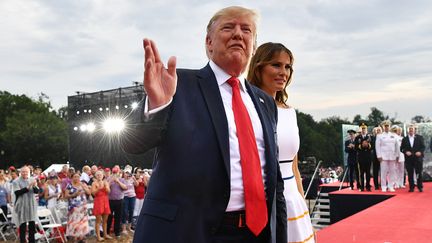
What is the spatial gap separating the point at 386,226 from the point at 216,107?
505 cm

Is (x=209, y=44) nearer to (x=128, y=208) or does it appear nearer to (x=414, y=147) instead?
(x=128, y=208)

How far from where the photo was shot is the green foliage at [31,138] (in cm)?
4388

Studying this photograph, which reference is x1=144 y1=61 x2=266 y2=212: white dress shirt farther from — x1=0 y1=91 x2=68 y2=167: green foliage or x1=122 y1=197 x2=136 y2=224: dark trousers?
x1=0 y1=91 x2=68 y2=167: green foliage

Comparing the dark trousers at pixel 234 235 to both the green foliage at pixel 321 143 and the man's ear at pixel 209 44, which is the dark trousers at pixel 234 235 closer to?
the man's ear at pixel 209 44

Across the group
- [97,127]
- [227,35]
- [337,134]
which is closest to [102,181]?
[227,35]

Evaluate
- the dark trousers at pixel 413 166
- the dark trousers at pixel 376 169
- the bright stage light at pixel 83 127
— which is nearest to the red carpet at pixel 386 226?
the dark trousers at pixel 413 166

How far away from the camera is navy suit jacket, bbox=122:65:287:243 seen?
4.97 feet

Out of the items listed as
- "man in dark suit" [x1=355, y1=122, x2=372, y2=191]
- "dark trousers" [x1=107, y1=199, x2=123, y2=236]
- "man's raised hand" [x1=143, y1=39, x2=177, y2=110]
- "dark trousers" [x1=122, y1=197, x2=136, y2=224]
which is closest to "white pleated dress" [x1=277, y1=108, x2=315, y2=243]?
"man's raised hand" [x1=143, y1=39, x2=177, y2=110]

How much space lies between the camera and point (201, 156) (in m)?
1.54

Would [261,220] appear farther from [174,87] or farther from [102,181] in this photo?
[102,181]

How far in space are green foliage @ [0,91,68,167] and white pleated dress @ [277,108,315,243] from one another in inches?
1790

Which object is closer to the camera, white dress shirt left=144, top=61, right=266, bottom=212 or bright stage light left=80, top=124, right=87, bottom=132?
white dress shirt left=144, top=61, right=266, bottom=212

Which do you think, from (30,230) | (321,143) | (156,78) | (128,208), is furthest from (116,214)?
(321,143)

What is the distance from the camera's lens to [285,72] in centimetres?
271
